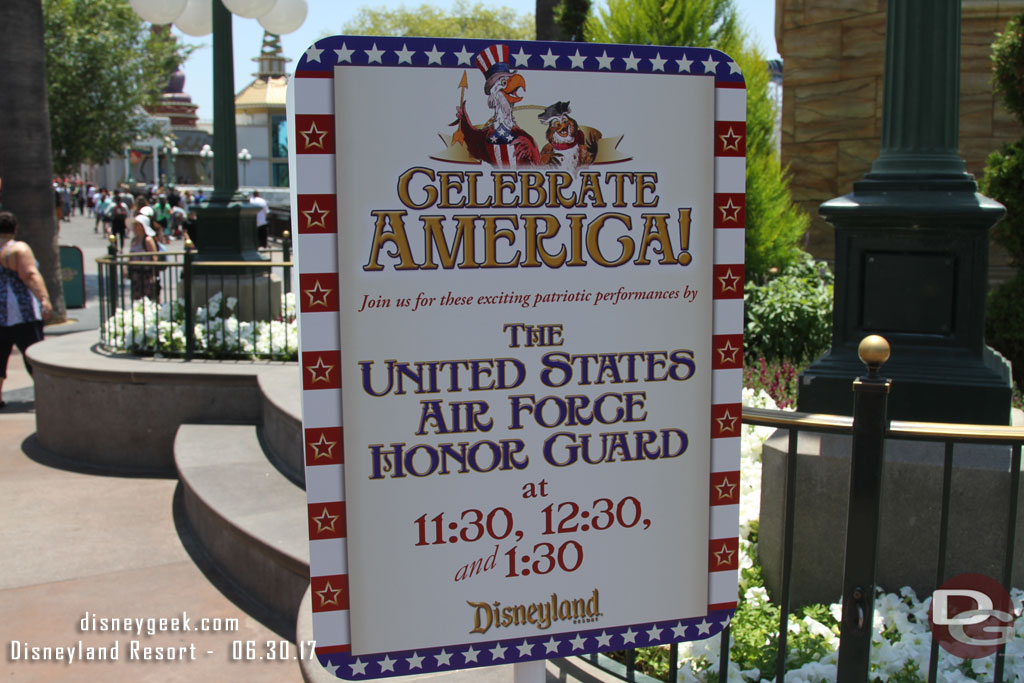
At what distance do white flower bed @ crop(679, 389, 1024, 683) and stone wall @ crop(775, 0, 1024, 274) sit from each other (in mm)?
9461

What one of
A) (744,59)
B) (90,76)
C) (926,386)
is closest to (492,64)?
(926,386)

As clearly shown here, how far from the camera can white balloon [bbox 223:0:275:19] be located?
8.31 meters

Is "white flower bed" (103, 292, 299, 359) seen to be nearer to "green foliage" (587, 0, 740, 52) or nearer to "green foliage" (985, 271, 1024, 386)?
"green foliage" (587, 0, 740, 52)

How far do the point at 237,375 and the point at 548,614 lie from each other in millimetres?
5724

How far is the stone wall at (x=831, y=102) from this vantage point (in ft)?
40.7

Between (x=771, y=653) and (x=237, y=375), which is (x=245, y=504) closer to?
(x=237, y=375)

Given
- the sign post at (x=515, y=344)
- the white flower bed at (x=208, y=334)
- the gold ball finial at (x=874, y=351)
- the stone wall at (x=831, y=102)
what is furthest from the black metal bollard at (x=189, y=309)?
the stone wall at (x=831, y=102)

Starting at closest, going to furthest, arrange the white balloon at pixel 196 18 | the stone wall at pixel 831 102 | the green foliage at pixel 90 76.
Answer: the white balloon at pixel 196 18
the stone wall at pixel 831 102
the green foliage at pixel 90 76

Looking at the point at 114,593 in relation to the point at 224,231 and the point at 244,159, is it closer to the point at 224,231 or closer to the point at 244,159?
the point at 224,231

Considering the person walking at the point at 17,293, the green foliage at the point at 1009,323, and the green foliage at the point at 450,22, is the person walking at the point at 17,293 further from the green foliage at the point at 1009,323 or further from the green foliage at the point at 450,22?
the green foliage at the point at 450,22

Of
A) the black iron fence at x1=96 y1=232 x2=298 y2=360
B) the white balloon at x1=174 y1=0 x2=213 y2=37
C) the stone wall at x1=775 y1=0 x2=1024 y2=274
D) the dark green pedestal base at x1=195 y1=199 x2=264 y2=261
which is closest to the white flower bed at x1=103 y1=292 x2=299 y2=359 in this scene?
the black iron fence at x1=96 y1=232 x2=298 y2=360

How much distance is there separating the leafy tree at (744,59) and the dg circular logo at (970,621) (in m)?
5.46

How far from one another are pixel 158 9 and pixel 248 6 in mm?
1209

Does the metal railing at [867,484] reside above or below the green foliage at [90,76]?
below
